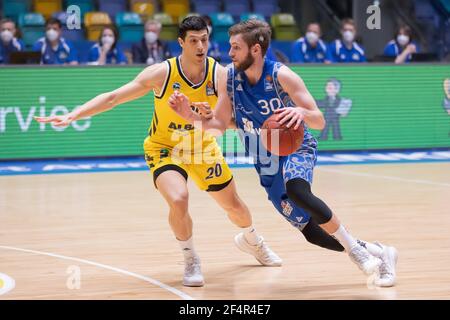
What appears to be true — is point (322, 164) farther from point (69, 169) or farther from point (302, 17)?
point (302, 17)

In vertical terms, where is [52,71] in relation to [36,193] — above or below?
above

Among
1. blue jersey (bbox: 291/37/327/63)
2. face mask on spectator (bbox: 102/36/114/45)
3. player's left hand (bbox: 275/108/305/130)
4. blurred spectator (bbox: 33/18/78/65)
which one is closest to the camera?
player's left hand (bbox: 275/108/305/130)

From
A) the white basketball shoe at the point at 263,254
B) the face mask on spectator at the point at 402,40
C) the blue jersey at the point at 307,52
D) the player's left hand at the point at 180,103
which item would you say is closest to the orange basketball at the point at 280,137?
the player's left hand at the point at 180,103

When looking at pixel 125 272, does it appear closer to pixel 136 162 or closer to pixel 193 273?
pixel 193 273

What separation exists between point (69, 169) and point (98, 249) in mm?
5883

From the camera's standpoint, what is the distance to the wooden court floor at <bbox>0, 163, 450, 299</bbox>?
5879 mm

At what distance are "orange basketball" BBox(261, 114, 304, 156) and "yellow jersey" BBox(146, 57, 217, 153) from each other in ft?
2.48

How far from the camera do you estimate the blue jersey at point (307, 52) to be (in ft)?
51.2

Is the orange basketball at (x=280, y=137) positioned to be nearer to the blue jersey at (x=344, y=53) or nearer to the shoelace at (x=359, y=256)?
the shoelace at (x=359, y=256)

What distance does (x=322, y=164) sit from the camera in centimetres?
1389

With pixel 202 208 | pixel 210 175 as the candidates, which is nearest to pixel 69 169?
pixel 202 208

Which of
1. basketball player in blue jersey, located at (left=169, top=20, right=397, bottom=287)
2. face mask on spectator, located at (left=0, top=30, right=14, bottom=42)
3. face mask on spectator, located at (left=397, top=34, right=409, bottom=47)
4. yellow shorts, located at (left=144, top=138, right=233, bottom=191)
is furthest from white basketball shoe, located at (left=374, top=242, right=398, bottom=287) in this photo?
face mask on spectator, located at (left=397, top=34, right=409, bottom=47)

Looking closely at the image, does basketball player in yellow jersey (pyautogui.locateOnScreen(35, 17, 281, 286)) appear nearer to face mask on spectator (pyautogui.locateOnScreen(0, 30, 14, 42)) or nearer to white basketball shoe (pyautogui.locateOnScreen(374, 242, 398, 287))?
white basketball shoe (pyautogui.locateOnScreen(374, 242, 398, 287))

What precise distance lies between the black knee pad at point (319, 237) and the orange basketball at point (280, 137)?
0.60 meters
